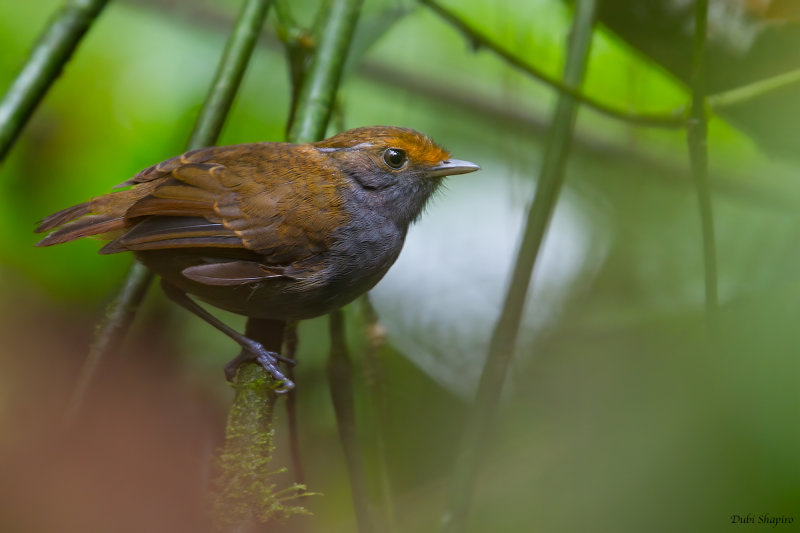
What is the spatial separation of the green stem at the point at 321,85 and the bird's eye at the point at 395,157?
9.2 inches

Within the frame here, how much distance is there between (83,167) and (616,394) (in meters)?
2.25

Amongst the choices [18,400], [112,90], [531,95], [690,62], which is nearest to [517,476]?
[18,400]

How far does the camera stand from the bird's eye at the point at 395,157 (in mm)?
2459

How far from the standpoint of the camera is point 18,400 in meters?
Result: 0.96

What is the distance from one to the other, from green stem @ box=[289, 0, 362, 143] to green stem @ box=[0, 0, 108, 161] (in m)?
0.74

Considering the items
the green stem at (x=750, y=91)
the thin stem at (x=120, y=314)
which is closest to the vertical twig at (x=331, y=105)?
the thin stem at (x=120, y=314)

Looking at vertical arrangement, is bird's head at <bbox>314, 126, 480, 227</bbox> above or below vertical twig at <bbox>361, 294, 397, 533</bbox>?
above

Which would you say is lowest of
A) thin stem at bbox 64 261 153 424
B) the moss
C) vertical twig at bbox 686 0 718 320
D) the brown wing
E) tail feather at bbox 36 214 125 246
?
the moss

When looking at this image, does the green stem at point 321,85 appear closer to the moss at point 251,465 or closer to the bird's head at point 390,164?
the bird's head at point 390,164

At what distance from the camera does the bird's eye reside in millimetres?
2459

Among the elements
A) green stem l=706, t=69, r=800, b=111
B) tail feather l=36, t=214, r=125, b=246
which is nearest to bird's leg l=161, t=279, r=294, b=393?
tail feather l=36, t=214, r=125, b=246

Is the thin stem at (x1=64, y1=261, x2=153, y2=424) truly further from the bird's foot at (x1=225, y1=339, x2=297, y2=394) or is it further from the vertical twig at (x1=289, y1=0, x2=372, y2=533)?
the vertical twig at (x1=289, y1=0, x2=372, y2=533)

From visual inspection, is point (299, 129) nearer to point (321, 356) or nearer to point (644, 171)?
point (321, 356)

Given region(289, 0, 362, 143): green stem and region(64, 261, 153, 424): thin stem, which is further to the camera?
region(289, 0, 362, 143): green stem
